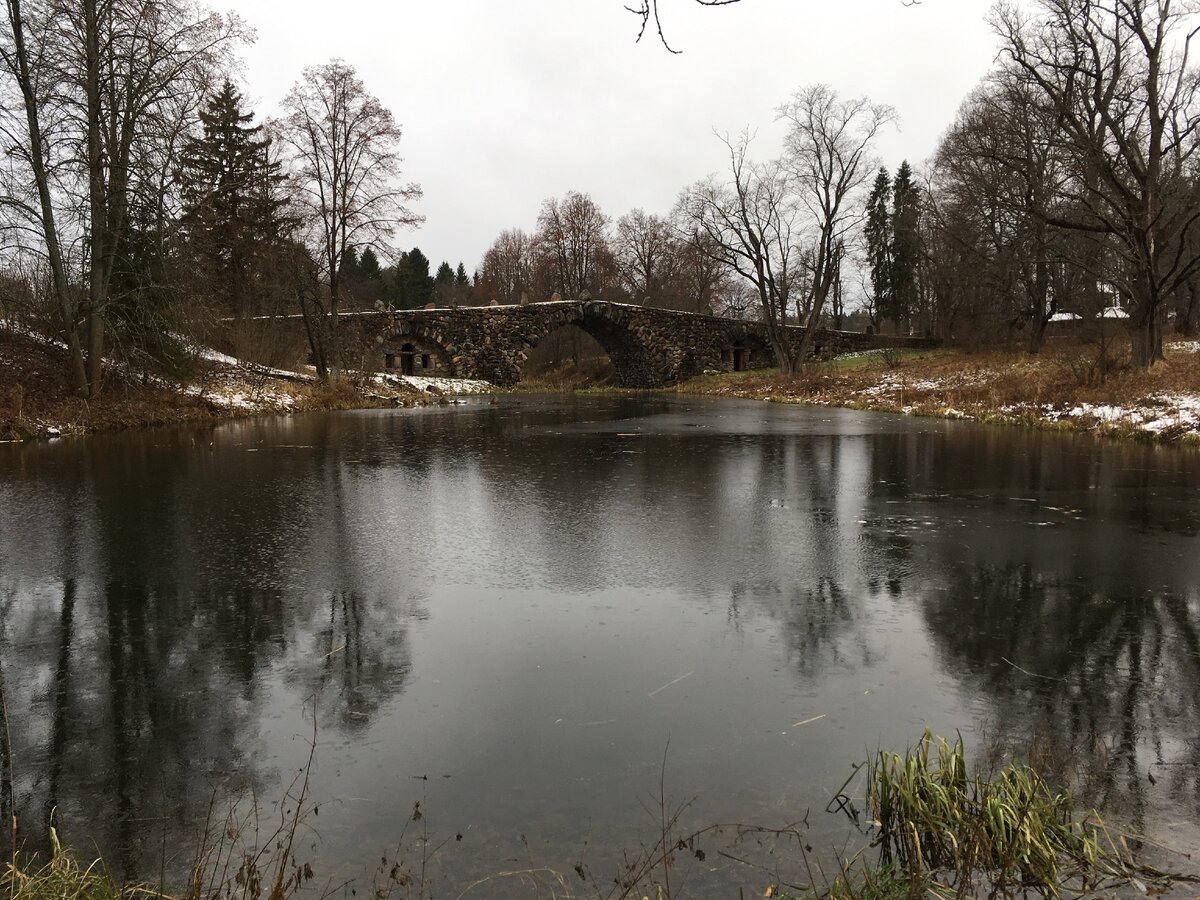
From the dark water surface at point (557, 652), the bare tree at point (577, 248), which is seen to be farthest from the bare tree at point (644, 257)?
the dark water surface at point (557, 652)

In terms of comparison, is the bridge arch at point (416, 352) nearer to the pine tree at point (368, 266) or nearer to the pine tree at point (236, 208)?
→ the pine tree at point (236, 208)

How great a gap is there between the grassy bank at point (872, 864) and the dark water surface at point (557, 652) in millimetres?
82

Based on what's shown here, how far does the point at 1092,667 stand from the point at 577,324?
4243 cm

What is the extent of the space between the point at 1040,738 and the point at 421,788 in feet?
8.30

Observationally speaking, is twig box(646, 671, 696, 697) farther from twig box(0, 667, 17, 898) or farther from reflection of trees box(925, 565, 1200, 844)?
twig box(0, 667, 17, 898)

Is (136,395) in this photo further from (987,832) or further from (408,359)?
(408,359)

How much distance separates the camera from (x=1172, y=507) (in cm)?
866

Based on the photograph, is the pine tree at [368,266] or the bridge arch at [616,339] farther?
the pine tree at [368,266]

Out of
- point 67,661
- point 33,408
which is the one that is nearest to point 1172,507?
point 67,661

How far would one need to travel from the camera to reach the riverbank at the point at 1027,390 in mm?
16016

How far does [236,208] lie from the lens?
1404 inches

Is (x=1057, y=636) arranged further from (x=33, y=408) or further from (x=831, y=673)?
(x=33, y=408)

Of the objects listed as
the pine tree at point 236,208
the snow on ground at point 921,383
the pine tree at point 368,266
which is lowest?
the snow on ground at point 921,383

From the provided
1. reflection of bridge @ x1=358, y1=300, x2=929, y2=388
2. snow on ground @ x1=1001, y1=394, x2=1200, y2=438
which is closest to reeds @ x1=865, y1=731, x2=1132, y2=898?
snow on ground @ x1=1001, y1=394, x2=1200, y2=438
